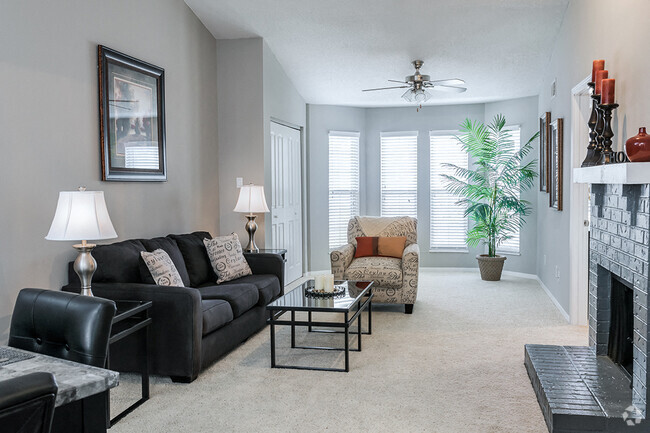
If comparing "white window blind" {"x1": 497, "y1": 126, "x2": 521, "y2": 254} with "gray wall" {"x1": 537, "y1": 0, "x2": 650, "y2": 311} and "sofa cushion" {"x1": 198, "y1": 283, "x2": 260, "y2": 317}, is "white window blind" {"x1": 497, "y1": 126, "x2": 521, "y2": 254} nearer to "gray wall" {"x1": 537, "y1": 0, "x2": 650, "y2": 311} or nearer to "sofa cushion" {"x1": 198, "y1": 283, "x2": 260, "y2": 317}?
"gray wall" {"x1": 537, "y1": 0, "x2": 650, "y2": 311}

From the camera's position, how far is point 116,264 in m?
4.00

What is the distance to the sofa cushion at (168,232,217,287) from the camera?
4.93 meters

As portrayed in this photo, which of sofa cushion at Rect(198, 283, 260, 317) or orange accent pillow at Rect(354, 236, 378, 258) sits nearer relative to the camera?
sofa cushion at Rect(198, 283, 260, 317)

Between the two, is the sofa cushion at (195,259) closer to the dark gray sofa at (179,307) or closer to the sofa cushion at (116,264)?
the dark gray sofa at (179,307)

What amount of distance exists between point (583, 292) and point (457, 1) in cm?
294

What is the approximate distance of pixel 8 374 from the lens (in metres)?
1.61

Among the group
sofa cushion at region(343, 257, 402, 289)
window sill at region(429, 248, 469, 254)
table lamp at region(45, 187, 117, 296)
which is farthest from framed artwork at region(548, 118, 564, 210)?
table lamp at region(45, 187, 117, 296)

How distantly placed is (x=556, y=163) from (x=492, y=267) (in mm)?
2050

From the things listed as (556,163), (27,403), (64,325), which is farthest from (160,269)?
(556,163)

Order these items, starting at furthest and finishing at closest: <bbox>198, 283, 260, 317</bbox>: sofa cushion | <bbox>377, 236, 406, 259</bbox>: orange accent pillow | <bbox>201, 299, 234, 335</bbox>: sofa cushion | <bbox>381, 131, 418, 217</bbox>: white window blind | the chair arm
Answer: <bbox>381, 131, 418, 217</bbox>: white window blind
<bbox>377, 236, 406, 259</bbox>: orange accent pillow
<bbox>198, 283, 260, 317</bbox>: sofa cushion
<bbox>201, 299, 234, 335</bbox>: sofa cushion
the chair arm

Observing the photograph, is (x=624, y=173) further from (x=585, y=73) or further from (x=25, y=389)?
(x=25, y=389)

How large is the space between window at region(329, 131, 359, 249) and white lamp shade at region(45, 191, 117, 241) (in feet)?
17.8

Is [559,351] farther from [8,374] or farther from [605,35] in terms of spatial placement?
[8,374]

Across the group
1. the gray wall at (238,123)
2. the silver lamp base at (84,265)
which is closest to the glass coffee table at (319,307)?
the silver lamp base at (84,265)
